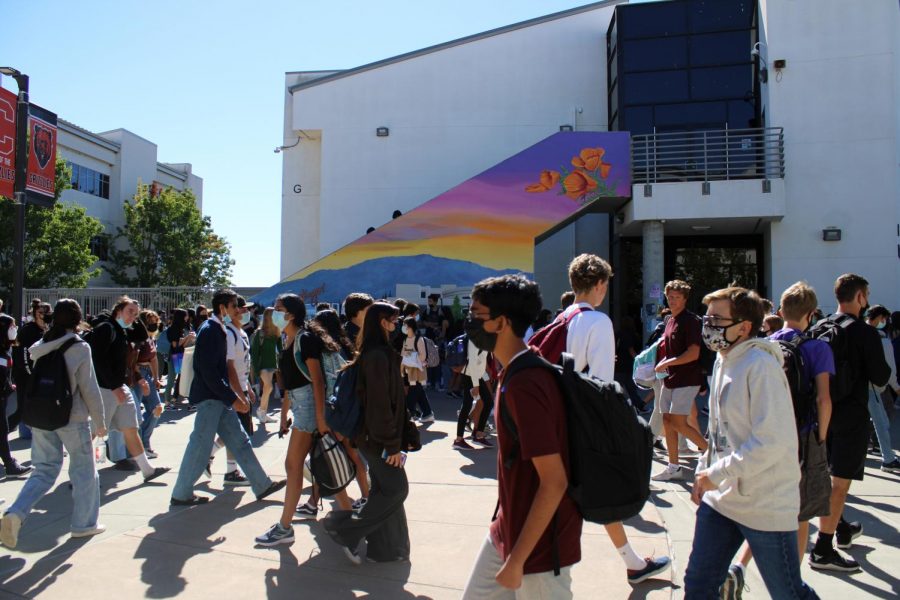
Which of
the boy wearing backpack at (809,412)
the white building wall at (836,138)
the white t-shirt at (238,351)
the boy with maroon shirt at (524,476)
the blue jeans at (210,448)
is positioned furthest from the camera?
the white building wall at (836,138)

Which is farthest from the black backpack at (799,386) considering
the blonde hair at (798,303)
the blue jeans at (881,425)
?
the blue jeans at (881,425)

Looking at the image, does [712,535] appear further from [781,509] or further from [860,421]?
[860,421]

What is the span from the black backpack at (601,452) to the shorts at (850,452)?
9.48ft

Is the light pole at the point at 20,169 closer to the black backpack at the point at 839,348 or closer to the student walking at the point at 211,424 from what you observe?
the student walking at the point at 211,424

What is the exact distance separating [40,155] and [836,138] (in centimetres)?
1655

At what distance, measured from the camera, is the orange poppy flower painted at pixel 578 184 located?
17.0 metres

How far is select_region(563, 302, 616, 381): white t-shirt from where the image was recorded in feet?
13.4

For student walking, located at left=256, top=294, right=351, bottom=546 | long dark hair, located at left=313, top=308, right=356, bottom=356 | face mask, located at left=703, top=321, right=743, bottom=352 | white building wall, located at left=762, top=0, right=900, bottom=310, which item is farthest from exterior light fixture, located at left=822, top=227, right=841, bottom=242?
face mask, located at left=703, top=321, right=743, bottom=352

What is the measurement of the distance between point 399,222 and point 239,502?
12724mm

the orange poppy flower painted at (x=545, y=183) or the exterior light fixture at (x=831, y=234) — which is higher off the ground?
the orange poppy flower painted at (x=545, y=183)

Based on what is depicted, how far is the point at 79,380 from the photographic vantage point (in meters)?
4.97

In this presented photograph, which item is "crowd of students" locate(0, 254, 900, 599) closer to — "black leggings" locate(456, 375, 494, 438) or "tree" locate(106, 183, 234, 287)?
"black leggings" locate(456, 375, 494, 438)

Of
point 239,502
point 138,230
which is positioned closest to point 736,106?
point 239,502

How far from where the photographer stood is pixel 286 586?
13.6 ft
